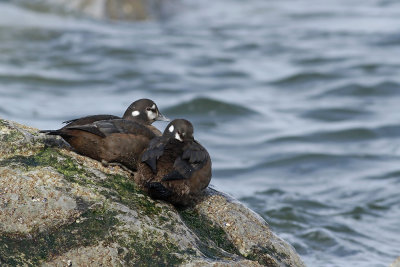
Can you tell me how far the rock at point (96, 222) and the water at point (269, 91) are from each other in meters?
2.47

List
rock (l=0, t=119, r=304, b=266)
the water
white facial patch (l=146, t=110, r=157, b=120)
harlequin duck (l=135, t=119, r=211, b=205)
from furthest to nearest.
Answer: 1. the water
2. white facial patch (l=146, t=110, r=157, b=120)
3. harlequin duck (l=135, t=119, r=211, b=205)
4. rock (l=0, t=119, r=304, b=266)

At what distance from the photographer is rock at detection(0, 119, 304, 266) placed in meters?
3.87

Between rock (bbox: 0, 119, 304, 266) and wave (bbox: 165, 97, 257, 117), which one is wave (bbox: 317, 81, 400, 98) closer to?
wave (bbox: 165, 97, 257, 117)

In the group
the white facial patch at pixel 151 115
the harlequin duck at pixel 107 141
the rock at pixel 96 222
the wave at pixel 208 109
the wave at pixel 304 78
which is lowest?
the rock at pixel 96 222

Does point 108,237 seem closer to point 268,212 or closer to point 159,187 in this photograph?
point 159,187

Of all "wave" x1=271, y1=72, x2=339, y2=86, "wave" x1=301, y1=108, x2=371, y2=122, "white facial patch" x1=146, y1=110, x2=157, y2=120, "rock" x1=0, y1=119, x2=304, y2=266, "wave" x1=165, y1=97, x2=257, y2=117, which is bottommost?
"rock" x1=0, y1=119, x2=304, y2=266

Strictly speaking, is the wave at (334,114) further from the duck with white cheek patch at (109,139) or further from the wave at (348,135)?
the duck with white cheek patch at (109,139)

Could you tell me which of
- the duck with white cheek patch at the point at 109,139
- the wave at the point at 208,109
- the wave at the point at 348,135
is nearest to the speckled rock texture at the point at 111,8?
the wave at the point at 208,109

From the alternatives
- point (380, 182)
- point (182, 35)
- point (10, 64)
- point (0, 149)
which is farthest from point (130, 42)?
point (0, 149)

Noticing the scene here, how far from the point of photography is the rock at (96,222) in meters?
3.87

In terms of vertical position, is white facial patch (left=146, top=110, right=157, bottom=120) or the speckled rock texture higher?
the speckled rock texture

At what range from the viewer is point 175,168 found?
14.7ft

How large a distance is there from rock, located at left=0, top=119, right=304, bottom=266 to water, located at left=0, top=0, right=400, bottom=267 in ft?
8.10

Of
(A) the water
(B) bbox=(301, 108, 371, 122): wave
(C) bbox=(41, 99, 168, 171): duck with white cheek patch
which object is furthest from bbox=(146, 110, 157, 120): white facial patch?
(B) bbox=(301, 108, 371, 122): wave
